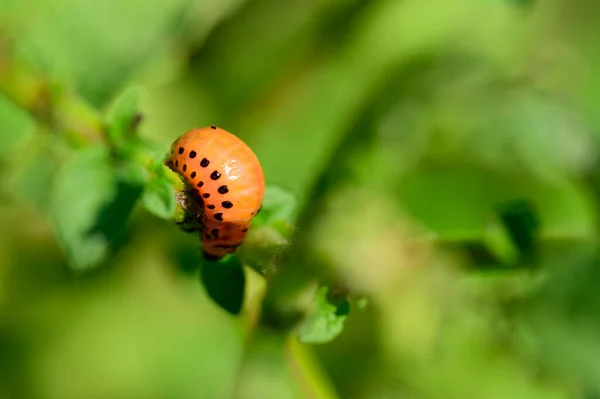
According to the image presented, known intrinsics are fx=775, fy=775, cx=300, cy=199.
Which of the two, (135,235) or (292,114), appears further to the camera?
(292,114)

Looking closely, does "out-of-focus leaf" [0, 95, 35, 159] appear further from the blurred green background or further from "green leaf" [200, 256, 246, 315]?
"green leaf" [200, 256, 246, 315]

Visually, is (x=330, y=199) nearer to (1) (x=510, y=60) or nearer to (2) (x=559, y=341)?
(2) (x=559, y=341)

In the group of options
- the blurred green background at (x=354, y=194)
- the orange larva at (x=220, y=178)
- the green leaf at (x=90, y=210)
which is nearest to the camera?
the orange larva at (x=220, y=178)

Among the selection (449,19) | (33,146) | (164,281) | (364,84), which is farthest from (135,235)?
(449,19)

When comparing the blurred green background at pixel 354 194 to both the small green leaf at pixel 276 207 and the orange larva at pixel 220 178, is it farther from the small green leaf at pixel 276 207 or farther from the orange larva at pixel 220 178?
the orange larva at pixel 220 178

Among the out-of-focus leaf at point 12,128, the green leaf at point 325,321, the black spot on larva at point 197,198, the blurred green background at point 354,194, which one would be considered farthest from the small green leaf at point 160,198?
the out-of-focus leaf at point 12,128

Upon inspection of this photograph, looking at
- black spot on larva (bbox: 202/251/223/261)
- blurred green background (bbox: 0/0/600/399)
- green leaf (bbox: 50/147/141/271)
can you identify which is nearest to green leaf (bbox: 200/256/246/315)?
black spot on larva (bbox: 202/251/223/261)
